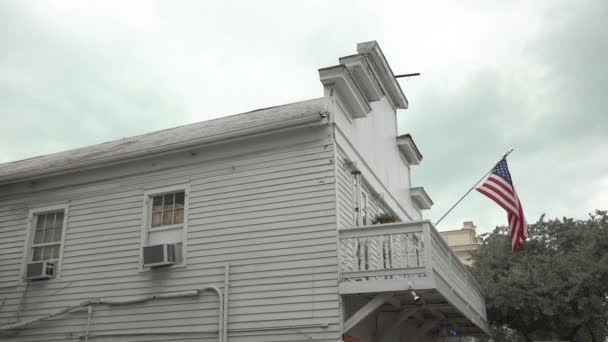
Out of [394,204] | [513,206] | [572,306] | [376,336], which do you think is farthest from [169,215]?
[572,306]

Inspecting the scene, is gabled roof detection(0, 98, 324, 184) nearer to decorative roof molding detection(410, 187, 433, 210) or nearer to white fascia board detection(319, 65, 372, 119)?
white fascia board detection(319, 65, 372, 119)

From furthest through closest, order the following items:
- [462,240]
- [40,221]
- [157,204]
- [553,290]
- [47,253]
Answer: [462,240], [553,290], [40,221], [47,253], [157,204]

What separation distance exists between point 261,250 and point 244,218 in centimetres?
81

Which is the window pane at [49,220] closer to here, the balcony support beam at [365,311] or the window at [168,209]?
the window at [168,209]

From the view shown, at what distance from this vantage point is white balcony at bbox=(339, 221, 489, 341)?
11.1 meters

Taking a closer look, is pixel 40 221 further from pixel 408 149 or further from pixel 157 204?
pixel 408 149

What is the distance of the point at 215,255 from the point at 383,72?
22.2 feet

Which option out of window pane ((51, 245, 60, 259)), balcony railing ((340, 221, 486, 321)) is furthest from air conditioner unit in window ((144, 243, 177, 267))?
balcony railing ((340, 221, 486, 321))

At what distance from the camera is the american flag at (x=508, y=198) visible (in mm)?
14164

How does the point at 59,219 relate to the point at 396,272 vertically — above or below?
above

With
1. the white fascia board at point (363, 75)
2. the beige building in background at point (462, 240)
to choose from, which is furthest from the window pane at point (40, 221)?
the beige building in background at point (462, 240)

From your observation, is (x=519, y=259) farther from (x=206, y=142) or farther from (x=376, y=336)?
(x=206, y=142)

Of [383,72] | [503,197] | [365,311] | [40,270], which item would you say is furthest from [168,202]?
[503,197]

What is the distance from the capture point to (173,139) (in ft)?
50.1
